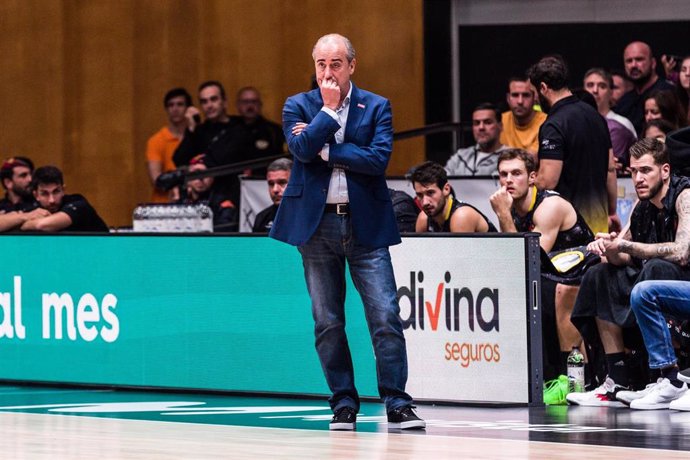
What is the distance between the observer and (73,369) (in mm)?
10641

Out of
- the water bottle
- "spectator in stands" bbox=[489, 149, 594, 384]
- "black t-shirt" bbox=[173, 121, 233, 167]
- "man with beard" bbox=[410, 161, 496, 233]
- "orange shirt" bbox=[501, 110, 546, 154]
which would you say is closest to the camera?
the water bottle

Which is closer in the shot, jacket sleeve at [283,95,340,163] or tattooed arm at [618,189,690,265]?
jacket sleeve at [283,95,340,163]

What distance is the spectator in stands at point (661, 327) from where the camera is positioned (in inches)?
347

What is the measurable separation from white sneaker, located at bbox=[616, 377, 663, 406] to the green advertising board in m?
1.44

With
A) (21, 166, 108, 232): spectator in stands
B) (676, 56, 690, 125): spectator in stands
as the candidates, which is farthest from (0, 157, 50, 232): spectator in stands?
(676, 56, 690, 125): spectator in stands

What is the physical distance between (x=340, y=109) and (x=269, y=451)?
1.86 m

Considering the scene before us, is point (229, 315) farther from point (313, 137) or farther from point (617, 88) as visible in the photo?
point (617, 88)

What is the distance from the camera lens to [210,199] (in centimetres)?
1346

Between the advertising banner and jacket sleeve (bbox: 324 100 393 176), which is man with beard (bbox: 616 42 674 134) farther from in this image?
jacket sleeve (bbox: 324 100 393 176)

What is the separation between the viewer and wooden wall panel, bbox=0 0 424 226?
1627 cm

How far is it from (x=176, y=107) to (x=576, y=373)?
235 inches

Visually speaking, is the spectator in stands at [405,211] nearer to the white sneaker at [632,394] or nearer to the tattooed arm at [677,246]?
the tattooed arm at [677,246]

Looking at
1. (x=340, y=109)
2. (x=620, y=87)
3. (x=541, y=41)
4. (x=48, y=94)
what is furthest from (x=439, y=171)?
(x=48, y=94)

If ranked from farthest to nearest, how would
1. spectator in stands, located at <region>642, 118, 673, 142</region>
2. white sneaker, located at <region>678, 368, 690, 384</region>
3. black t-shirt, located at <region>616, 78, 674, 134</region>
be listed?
1. black t-shirt, located at <region>616, 78, 674, 134</region>
2. spectator in stands, located at <region>642, 118, 673, 142</region>
3. white sneaker, located at <region>678, 368, 690, 384</region>
